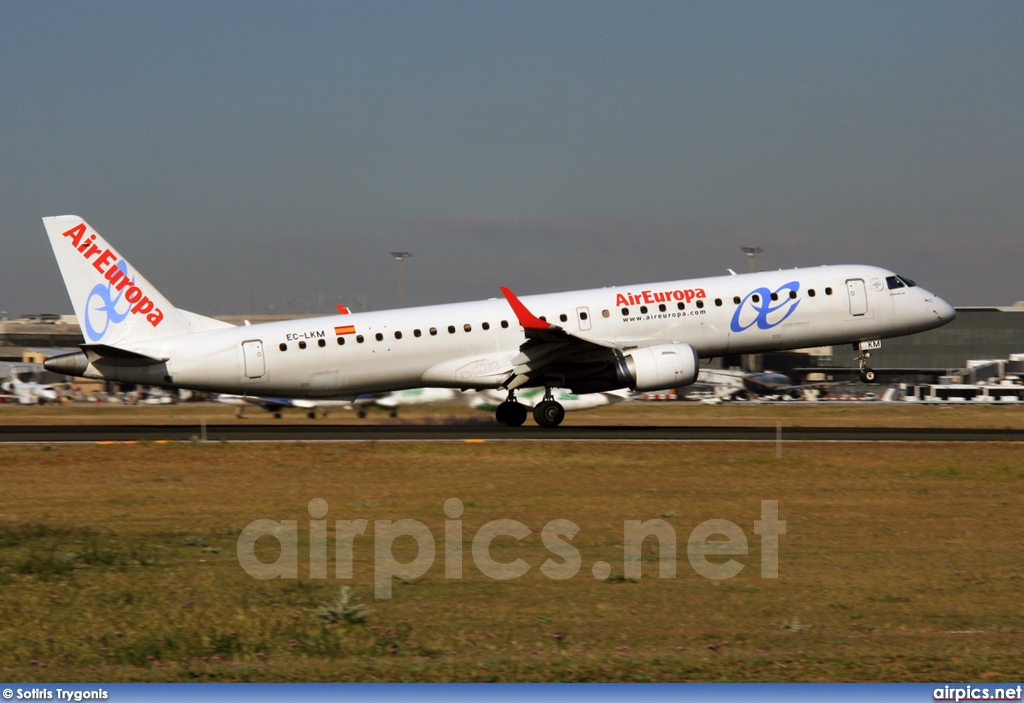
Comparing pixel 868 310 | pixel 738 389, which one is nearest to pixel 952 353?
pixel 738 389

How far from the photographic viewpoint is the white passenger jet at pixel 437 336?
32.8 m

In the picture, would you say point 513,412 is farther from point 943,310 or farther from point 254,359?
point 943,310

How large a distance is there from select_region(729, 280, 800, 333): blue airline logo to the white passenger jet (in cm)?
3

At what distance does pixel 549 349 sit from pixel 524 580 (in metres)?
18.9

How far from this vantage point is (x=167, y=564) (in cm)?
1471

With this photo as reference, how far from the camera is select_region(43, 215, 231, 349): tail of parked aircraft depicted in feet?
109

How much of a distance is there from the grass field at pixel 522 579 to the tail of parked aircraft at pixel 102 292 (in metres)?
8.03

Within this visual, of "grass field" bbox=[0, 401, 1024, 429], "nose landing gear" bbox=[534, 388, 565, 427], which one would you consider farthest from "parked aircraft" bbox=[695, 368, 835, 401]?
"nose landing gear" bbox=[534, 388, 565, 427]

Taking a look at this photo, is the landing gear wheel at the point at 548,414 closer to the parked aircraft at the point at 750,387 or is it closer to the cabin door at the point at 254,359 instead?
the cabin door at the point at 254,359

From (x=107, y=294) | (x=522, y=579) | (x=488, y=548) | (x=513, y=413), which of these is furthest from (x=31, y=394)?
(x=522, y=579)

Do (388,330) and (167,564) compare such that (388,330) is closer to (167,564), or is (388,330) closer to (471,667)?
(167,564)

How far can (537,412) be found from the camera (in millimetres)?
34094

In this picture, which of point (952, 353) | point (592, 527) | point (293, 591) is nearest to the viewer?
point (293, 591)

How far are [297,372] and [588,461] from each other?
11349 millimetres
